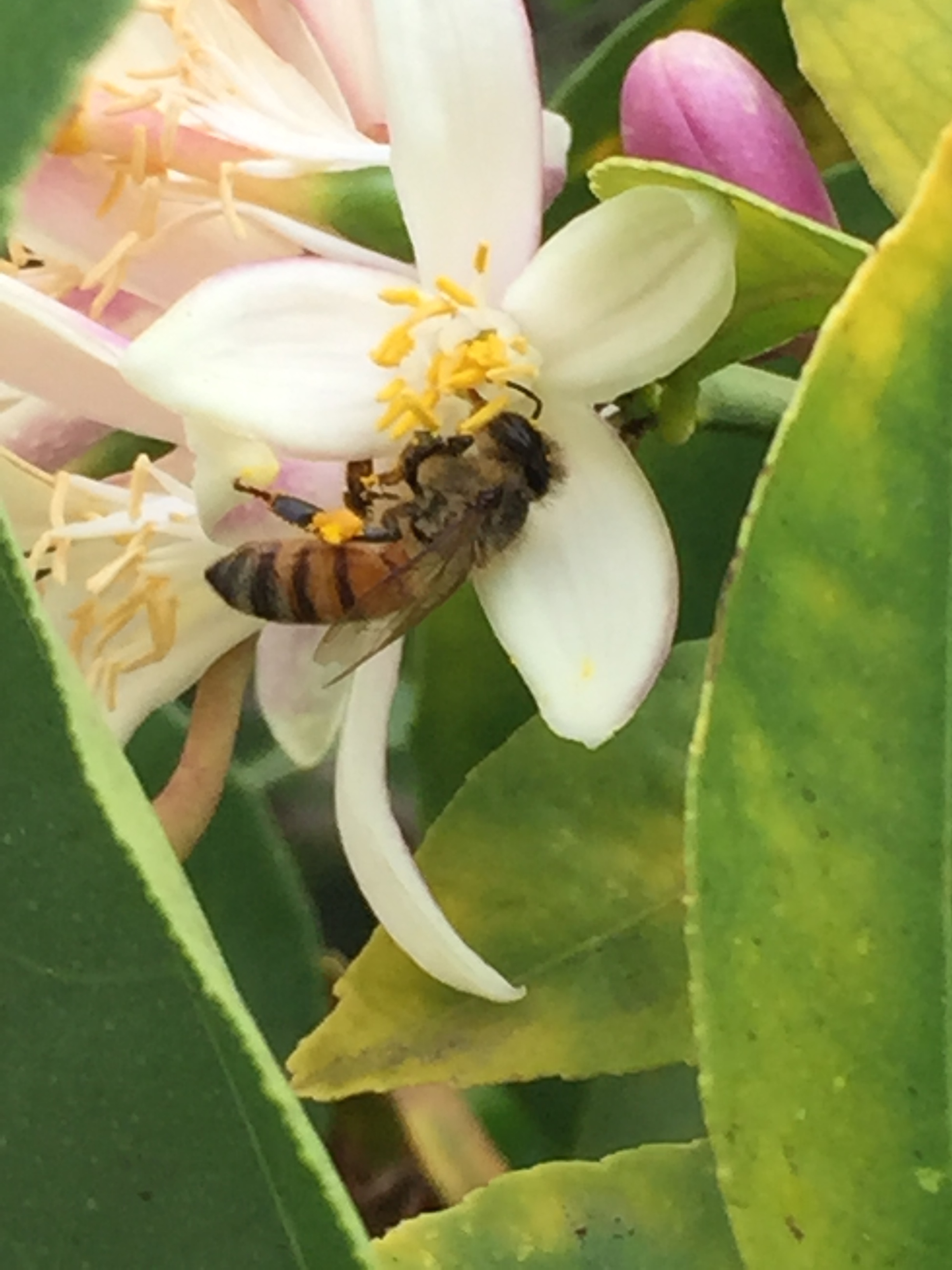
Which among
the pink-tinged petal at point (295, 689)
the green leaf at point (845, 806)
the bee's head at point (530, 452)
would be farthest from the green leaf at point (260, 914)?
the green leaf at point (845, 806)

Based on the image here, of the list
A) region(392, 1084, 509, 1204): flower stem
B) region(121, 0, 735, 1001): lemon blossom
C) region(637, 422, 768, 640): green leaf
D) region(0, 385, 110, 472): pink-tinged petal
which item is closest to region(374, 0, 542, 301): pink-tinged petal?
region(121, 0, 735, 1001): lemon blossom

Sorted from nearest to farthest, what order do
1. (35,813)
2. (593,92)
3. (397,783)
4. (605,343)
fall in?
(35,813) < (605,343) < (593,92) < (397,783)

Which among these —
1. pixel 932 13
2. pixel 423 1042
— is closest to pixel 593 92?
pixel 932 13

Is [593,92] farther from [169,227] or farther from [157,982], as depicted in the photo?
[157,982]

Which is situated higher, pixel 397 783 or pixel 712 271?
pixel 712 271

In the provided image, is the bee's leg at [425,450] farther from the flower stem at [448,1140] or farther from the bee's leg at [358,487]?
the flower stem at [448,1140]

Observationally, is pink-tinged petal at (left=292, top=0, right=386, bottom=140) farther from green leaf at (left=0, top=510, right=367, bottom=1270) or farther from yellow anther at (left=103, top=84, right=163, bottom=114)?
green leaf at (left=0, top=510, right=367, bottom=1270)

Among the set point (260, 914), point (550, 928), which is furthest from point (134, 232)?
point (260, 914)
